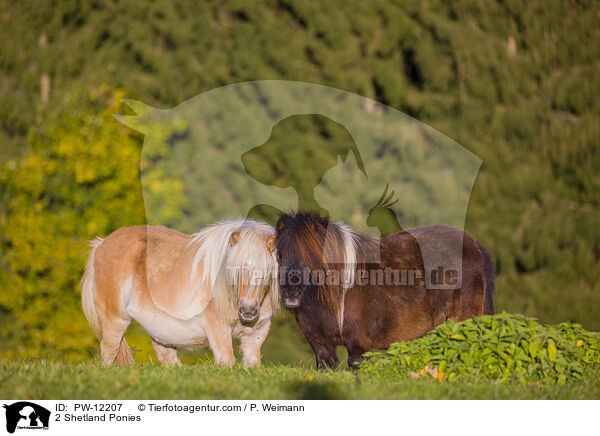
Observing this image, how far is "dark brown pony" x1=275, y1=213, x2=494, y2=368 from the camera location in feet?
18.2

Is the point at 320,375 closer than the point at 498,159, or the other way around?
the point at 320,375

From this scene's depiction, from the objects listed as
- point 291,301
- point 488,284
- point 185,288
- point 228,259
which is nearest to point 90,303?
point 185,288

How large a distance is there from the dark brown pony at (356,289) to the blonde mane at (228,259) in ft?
0.60

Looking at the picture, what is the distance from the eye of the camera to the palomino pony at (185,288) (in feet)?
18.6

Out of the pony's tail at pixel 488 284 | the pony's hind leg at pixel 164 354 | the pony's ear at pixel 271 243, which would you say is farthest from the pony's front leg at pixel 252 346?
the pony's tail at pixel 488 284

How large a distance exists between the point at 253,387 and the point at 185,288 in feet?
5.15

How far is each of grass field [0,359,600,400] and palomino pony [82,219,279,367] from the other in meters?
0.67

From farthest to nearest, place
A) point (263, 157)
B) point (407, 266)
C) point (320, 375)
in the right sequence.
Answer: point (263, 157) < point (407, 266) < point (320, 375)

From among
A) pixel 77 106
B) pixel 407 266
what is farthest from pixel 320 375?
pixel 77 106

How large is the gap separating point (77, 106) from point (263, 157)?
9.75 feet

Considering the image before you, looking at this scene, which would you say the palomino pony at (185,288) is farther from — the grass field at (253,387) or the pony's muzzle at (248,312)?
the grass field at (253,387)

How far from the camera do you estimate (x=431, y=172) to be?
8.03m

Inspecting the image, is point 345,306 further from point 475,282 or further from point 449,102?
point 449,102
